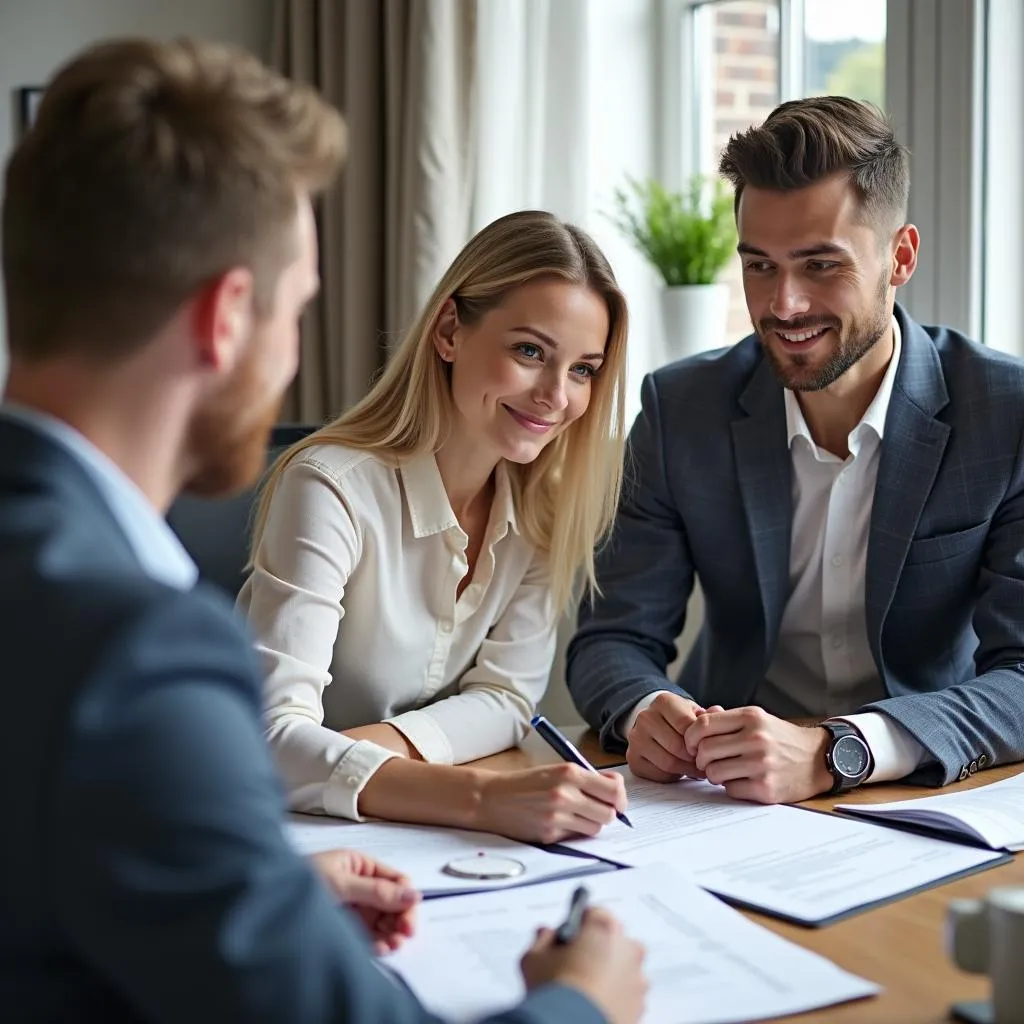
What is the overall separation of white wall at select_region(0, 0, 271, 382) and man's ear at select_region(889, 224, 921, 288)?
7.37ft

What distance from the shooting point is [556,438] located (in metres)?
1.87

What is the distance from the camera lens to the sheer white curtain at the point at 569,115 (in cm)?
296

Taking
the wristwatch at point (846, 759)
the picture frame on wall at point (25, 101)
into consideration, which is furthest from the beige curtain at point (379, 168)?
the wristwatch at point (846, 759)

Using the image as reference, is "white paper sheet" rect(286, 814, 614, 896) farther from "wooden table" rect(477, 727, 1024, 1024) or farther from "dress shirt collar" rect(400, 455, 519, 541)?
→ "dress shirt collar" rect(400, 455, 519, 541)

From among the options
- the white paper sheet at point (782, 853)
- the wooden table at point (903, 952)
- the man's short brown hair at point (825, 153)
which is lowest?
the white paper sheet at point (782, 853)

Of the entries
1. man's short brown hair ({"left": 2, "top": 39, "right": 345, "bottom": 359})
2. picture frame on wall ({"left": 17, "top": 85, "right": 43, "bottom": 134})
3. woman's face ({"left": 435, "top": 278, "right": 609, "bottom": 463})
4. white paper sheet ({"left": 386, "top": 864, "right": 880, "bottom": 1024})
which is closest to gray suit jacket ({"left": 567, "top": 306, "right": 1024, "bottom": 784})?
woman's face ({"left": 435, "top": 278, "right": 609, "bottom": 463})

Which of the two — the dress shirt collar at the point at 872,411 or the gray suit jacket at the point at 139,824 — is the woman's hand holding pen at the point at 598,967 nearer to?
the gray suit jacket at the point at 139,824

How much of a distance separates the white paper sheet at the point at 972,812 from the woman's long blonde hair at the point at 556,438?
1.90 feet

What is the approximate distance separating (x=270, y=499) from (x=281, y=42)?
2.17 meters

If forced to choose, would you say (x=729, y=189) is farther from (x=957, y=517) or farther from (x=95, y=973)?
(x=95, y=973)

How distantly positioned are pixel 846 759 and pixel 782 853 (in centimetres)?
26

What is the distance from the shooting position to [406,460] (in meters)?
1.76

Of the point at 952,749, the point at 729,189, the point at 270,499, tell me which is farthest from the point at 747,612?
the point at 729,189

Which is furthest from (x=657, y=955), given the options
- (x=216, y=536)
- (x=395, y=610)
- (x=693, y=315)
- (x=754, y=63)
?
(x=754, y=63)
